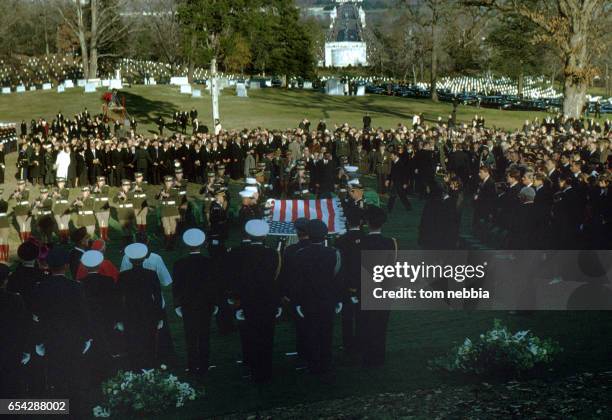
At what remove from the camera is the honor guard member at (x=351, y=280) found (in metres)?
9.91

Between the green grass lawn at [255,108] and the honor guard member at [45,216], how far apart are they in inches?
1180

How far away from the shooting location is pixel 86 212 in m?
17.8

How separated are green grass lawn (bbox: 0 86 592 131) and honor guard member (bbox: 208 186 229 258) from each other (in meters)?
32.9

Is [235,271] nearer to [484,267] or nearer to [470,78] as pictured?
[484,267]

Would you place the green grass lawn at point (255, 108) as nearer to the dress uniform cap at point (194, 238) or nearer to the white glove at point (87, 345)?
the dress uniform cap at point (194, 238)

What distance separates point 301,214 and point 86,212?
585 centimetres

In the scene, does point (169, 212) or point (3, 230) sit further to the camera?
point (169, 212)

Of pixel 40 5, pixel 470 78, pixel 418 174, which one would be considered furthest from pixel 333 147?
pixel 40 5

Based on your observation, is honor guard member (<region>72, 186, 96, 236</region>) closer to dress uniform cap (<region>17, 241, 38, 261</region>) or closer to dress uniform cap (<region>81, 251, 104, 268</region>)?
dress uniform cap (<region>17, 241, 38, 261</region>)

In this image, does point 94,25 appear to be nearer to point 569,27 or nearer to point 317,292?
point 569,27

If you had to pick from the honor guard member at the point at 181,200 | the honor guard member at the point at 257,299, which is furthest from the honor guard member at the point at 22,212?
the honor guard member at the point at 257,299

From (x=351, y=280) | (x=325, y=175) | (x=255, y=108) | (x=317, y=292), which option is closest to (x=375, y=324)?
(x=351, y=280)

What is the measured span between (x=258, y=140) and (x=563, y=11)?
17.0m

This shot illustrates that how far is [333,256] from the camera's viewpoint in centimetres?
939
